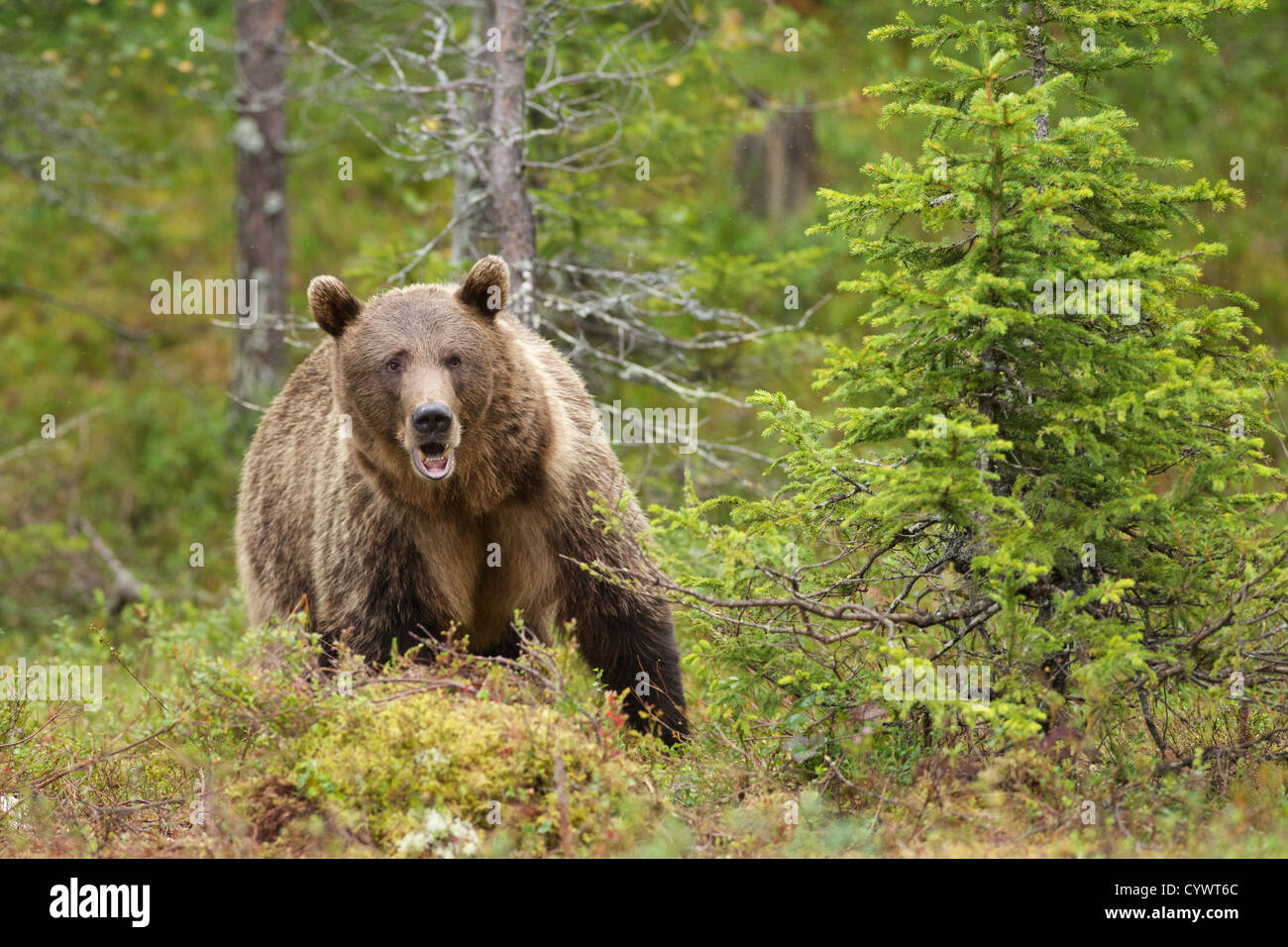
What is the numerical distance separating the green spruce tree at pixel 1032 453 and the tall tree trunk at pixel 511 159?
136 inches

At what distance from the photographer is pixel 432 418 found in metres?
5.84

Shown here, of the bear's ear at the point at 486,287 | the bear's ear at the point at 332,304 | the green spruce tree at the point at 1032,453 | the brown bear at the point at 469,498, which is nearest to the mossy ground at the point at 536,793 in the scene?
the green spruce tree at the point at 1032,453

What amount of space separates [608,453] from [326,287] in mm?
1680

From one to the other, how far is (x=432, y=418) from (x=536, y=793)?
179 cm

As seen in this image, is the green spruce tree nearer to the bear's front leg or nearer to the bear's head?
the bear's front leg

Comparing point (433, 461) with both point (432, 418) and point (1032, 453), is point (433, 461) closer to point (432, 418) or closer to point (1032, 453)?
point (432, 418)

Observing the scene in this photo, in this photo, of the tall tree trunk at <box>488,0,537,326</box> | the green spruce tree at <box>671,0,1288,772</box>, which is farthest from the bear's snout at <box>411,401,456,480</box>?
the tall tree trunk at <box>488,0,537,326</box>

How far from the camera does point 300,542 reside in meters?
7.77

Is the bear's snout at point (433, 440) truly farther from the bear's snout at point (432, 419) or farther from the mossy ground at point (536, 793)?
the mossy ground at point (536, 793)

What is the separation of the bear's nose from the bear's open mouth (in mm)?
85

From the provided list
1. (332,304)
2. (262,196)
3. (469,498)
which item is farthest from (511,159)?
(262,196)
